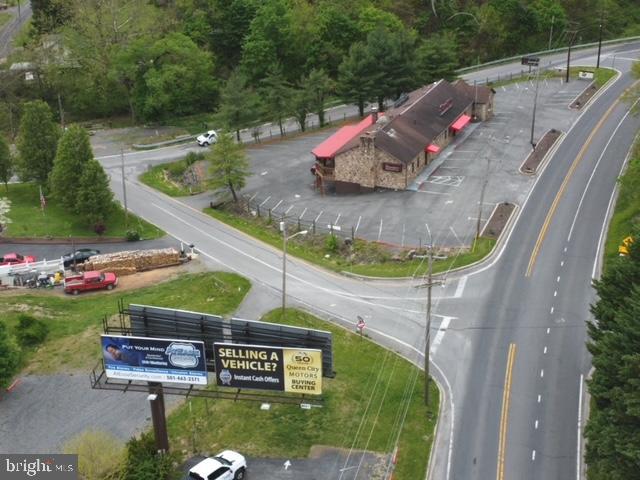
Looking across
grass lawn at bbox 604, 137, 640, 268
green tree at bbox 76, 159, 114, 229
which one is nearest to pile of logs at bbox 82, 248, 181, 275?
green tree at bbox 76, 159, 114, 229

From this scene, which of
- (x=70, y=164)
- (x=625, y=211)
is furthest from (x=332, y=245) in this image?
(x=70, y=164)

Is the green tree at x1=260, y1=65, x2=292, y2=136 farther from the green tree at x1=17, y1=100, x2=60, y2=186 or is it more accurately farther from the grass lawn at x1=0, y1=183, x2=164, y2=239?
the green tree at x1=17, y1=100, x2=60, y2=186

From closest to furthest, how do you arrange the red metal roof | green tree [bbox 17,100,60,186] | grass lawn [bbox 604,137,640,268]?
grass lawn [bbox 604,137,640,268], the red metal roof, green tree [bbox 17,100,60,186]

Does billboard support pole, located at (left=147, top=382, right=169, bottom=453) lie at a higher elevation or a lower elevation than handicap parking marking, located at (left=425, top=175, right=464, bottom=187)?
lower

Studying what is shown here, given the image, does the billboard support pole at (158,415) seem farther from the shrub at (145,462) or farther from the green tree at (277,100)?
the green tree at (277,100)

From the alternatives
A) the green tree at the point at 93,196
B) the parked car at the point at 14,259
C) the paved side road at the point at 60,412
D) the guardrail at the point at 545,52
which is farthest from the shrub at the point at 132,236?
the guardrail at the point at 545,52

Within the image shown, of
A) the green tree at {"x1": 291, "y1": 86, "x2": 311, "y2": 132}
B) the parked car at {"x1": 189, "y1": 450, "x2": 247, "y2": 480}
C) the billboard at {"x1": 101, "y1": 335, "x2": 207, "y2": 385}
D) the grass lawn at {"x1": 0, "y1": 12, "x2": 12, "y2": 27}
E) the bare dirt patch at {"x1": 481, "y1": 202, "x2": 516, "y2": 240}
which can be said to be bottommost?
the parked car at {"x1": 189, "y1": 450, "x2": 247, "y2": 480}
